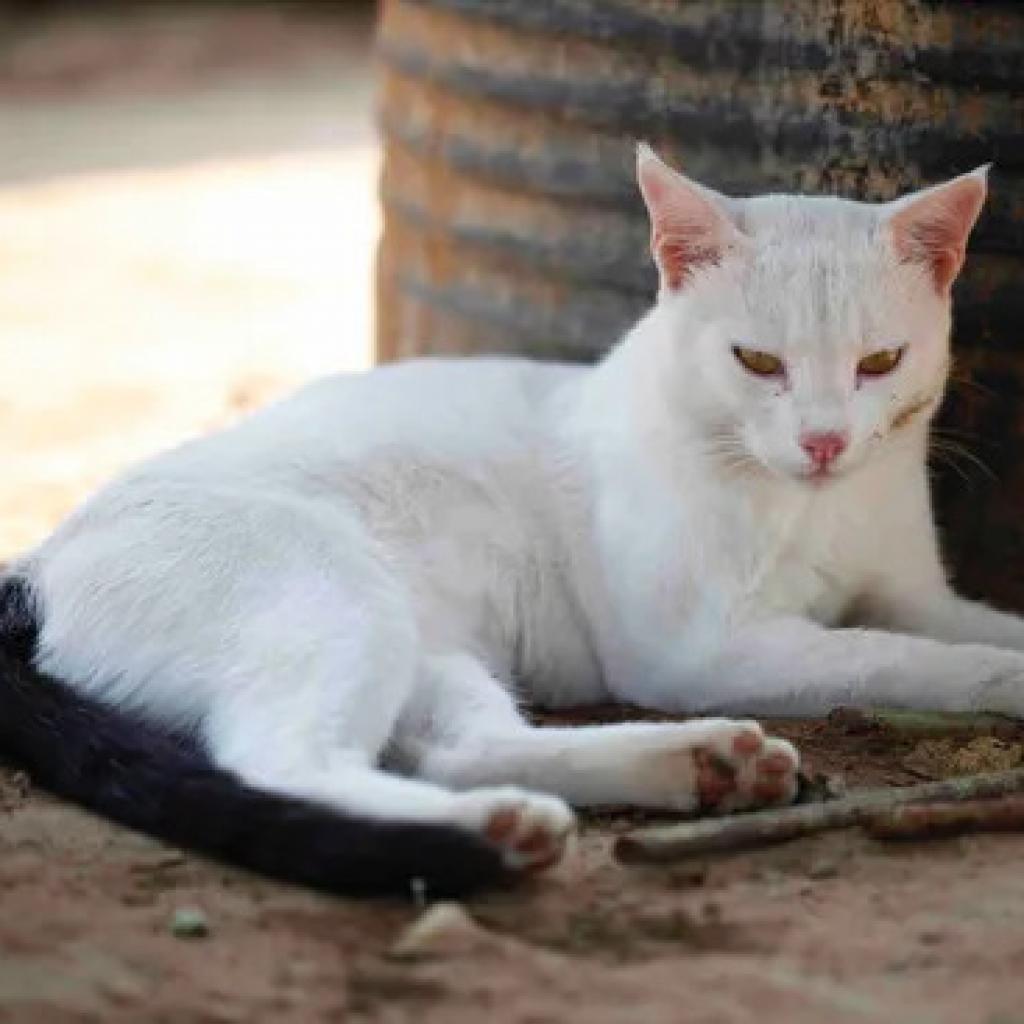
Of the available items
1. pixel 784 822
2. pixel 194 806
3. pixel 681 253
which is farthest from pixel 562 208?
pixel 194 806

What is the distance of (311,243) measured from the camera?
24.9ft

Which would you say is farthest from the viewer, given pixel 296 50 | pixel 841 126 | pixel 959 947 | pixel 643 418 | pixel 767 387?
pixel 296 50

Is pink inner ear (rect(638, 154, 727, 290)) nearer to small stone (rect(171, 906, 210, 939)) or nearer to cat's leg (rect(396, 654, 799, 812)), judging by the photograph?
cat's leg (rect(396, 654, 799, 812))

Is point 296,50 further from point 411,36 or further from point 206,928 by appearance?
point 206,928

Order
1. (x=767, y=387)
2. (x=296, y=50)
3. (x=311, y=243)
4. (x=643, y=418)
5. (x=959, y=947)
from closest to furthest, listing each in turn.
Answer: (x=959, y=947) < (x=767, y=387) < (x=643, y=418) < (x=311, y=243) < (x=296, y=50)

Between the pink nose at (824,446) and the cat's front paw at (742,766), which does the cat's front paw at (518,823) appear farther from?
the pink nose at (824,446)

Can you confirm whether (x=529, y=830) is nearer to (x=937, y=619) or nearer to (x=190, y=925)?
(x=190, y=925)

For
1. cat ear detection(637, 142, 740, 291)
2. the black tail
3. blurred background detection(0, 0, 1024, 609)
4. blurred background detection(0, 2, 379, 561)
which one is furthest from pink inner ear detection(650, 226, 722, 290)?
blurred background detection(0, 2, 379, 561)

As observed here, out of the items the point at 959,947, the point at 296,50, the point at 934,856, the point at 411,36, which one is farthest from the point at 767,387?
the point at 296,50

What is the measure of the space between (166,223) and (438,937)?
18.1 feet

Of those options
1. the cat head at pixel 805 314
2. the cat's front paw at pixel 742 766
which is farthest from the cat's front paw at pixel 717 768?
the cat head at pixel 805 314

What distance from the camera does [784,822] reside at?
2822 mm

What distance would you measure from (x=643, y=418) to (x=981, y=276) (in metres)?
0.75

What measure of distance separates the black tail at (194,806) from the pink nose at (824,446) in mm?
863
